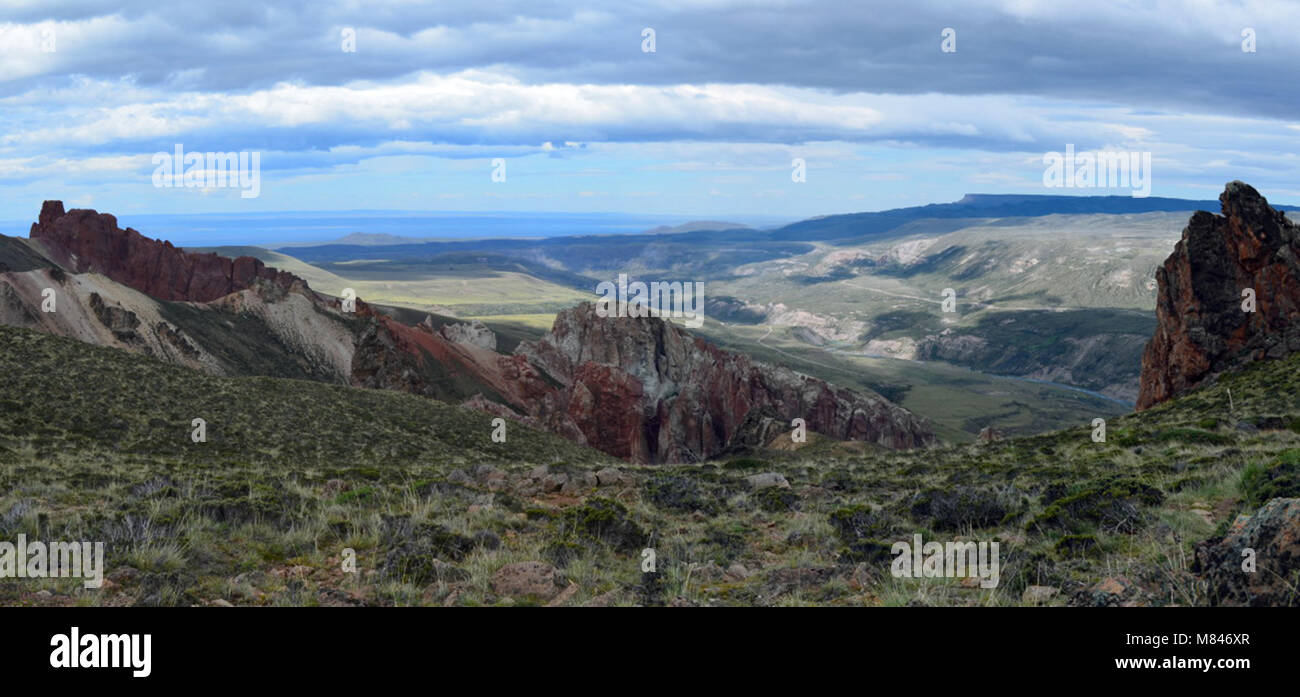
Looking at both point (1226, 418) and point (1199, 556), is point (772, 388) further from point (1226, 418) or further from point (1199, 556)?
point (1199, 556)

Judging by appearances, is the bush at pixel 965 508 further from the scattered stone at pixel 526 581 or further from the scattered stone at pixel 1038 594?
the scattered stone at pixel 526 581

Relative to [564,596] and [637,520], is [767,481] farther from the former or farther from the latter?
[564,596]

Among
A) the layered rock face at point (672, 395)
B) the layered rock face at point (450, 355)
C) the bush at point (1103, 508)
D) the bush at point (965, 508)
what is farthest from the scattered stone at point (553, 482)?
the layered rock face at point (672, 395)

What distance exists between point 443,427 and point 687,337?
172ft

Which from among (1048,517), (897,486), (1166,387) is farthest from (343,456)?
(1166,387)

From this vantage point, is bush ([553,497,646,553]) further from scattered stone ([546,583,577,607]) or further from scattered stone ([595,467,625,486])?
scattered stone ([595,467,625,486])

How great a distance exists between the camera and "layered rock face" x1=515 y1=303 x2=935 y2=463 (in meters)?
81.4

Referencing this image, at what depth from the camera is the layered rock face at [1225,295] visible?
44500 millimetres

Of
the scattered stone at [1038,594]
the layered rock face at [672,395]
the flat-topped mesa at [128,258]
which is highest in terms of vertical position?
the flat-topped mesa at [128,258]

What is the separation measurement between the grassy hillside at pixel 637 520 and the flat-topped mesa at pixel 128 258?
293ft

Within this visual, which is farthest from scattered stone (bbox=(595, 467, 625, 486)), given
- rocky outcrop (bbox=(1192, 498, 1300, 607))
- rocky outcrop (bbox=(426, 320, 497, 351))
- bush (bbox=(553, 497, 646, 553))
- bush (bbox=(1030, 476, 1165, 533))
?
rocky outcrop (bbox=(426, 320, 497, 351))

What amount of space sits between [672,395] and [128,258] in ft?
244

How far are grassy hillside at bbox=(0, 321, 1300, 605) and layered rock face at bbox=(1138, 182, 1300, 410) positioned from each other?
1809 cm
